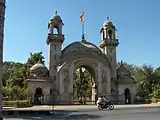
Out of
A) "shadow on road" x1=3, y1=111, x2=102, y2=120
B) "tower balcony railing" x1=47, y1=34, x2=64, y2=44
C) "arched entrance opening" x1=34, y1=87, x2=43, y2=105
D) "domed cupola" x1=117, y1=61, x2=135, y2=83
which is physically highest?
"tower balcony railing" x1=47, y1=34, x2=64, y2=44

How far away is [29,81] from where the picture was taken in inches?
1959

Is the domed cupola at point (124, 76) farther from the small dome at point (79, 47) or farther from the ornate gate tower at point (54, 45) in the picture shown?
the ornate gate tower at point (54, 45)

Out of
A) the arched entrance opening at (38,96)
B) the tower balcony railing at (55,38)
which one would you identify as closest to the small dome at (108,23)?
the tower balcony railing at (55,38)

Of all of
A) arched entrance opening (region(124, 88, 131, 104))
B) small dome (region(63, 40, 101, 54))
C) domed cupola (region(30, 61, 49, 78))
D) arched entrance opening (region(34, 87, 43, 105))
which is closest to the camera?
arched entrance opening (region(34, 87, 43, 105))

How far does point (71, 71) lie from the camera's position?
5138cm

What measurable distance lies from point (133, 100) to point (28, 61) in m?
24.7

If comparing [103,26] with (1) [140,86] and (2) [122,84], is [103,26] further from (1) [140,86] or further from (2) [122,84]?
(1) [140,86]

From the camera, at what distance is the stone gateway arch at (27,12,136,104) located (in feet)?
166

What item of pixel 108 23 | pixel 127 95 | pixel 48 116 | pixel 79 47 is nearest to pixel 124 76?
pixel 127 95

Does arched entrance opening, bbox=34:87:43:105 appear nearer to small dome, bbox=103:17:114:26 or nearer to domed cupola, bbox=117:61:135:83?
domed cupola, bbox=117:61:135:83

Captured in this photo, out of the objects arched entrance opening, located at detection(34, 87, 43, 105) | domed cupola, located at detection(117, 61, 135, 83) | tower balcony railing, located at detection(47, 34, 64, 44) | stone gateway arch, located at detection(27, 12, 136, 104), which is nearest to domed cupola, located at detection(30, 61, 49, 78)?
stone gateway arch, located at detection(27, 12, 136, 104)

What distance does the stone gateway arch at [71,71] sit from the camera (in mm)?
50594

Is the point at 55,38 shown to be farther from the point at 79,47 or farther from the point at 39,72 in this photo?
the point at 39,72

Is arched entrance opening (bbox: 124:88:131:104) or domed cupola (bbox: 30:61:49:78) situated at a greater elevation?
domed cupola (bbox: 30:61:49:78)
